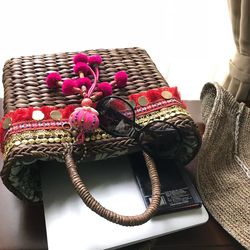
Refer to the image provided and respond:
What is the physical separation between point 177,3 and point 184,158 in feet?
1.30

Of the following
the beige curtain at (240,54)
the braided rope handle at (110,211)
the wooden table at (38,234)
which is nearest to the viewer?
the braided rope handle at (110,211)

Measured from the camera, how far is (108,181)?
0.59 meters

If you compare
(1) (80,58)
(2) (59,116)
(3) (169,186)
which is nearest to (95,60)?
(1) (80,58)

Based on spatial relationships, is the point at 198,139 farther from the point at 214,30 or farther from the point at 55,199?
the point at 214,30

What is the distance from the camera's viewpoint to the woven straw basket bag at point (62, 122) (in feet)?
1.69

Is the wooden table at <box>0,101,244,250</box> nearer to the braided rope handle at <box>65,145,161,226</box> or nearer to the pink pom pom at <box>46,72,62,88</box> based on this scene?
the braided rope handle at <box>65,145,161,226</box>

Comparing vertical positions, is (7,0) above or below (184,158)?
above

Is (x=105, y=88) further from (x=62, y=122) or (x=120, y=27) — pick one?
(x=120, y=27)

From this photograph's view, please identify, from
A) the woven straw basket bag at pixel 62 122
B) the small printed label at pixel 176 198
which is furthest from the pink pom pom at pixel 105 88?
the small printed label at pixel 176 198

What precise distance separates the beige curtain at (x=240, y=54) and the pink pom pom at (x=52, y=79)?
390mm

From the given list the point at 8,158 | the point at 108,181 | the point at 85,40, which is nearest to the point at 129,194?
the point at 108,181

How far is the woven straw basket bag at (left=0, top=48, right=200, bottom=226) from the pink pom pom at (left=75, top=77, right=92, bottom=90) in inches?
1.0

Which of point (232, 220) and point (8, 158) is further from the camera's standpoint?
point (232, 220)

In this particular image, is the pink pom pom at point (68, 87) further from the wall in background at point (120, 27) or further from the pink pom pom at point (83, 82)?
the wall in background at point (120, 27)
